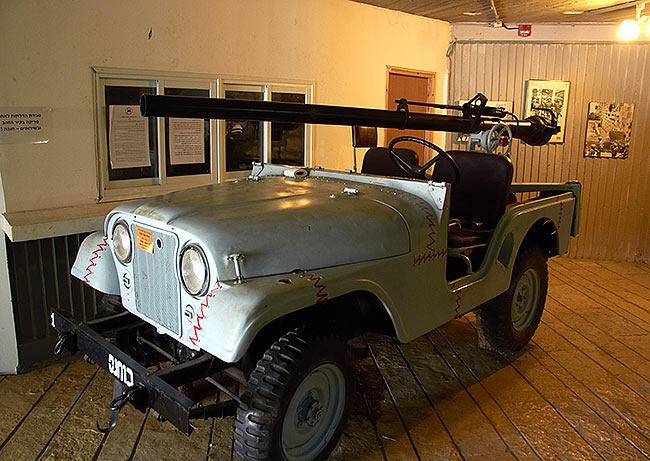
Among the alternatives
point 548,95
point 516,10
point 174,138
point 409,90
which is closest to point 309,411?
point 174,138

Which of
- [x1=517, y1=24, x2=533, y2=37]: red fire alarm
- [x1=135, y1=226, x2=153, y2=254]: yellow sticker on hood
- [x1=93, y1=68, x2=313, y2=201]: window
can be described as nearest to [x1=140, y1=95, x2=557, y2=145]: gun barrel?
[x1=135, y1=226, x2=153, y2=254]: yellow sticker on hood

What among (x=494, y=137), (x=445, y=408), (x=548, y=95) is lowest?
(x=445, y=408)

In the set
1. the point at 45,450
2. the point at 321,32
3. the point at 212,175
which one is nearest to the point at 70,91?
the point at 212,175

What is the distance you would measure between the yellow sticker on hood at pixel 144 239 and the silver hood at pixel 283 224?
0.07m

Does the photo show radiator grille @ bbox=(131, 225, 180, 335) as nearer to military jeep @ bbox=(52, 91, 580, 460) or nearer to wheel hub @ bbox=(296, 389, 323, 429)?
military jeep @ bbox=(52, 91, 580, 460)

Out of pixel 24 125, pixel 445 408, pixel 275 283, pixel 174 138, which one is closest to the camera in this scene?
pixel 275 283

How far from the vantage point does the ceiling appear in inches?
221

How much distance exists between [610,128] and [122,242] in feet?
19.9

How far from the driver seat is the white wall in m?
1.97

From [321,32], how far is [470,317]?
298cm

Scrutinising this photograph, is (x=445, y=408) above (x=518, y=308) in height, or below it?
below

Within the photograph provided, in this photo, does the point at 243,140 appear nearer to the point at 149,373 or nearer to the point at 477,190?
the point at 477,190

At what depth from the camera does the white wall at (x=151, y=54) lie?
3438mm

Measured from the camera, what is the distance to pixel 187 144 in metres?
4.45
